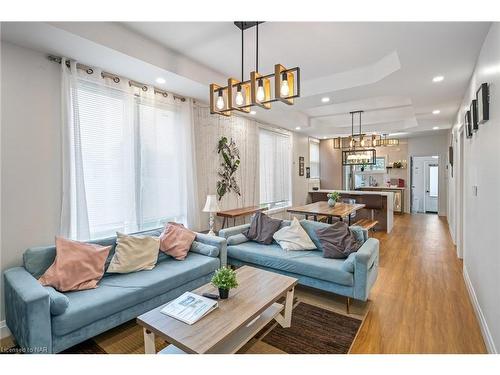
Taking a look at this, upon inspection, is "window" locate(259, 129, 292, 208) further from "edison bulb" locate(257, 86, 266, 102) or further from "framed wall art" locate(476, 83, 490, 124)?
"framed wall art" locate(476, 83, 490, 124)

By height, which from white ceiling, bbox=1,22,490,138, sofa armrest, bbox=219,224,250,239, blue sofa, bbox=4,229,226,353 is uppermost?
white ceiling, bbox=1,22,490,138

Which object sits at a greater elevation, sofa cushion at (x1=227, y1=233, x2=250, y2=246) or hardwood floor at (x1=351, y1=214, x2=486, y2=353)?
sofa cushion at (x1=227, y1=233, x2=250, y2=246)

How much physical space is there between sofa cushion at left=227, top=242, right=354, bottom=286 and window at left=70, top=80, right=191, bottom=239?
1.19 m

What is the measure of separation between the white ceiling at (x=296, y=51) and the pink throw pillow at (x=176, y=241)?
1.94 metres

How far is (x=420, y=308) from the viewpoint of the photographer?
273 centimetres

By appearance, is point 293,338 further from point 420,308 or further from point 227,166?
point 227,166

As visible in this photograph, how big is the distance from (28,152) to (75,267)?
121 cm

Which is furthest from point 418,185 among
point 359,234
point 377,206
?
point 359,234

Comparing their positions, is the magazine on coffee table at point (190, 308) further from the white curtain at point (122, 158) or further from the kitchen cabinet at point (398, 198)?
the kitchen cabinet at point (398, 198)

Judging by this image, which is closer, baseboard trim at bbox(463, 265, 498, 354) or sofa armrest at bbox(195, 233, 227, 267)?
baseboard trim at bbox(463, 265, 498, 354)

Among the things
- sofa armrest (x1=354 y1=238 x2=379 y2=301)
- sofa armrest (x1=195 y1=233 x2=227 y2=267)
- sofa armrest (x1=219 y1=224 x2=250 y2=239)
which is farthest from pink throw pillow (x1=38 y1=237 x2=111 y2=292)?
sofa armrest (x1=354 y1=238 x2=379 y2=301)

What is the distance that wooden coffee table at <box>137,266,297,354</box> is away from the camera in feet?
5.23
